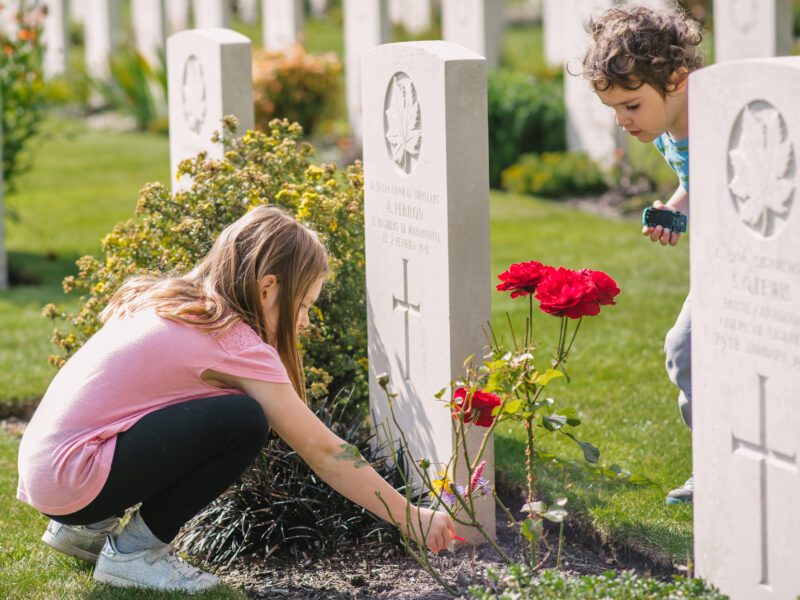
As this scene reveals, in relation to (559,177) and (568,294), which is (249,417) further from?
(559,177)

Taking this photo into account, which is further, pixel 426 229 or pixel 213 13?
pixel 213 13

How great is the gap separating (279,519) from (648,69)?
181 centimetres

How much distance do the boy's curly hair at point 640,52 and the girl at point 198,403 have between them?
1.01m

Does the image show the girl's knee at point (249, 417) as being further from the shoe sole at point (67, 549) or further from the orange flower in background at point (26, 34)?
the orange flower in background at point (26, 34)

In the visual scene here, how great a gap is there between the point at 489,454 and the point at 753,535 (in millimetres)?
983

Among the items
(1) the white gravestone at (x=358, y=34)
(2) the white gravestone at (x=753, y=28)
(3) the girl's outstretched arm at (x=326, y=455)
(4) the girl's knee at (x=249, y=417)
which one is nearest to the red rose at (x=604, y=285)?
(3) the girl's outstretched arm at (x=326, y=455)

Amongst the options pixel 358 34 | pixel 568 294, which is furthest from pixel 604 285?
pixel 358 34

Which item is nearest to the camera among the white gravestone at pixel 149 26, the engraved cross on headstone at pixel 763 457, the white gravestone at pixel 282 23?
the engraved cross on headstone at pixel 763 457

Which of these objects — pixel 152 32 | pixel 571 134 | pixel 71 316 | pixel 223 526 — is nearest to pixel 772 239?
pixel 223 526

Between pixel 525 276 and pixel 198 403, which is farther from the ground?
pixel 525 276

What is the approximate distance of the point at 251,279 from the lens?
9.59ft

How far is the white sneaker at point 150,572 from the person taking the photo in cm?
308

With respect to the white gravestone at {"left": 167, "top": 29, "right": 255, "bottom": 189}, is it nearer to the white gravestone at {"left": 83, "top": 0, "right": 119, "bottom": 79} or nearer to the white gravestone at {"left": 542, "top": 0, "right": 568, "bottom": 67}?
the white gravestone at {"left": 542, "top": 0, "right": 568, "bottom": 67}

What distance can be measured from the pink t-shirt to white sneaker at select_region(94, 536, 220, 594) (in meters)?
0.25
